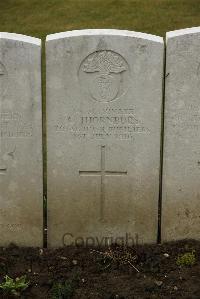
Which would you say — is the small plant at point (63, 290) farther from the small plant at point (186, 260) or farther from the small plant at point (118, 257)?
the small plant at point (186, 260)

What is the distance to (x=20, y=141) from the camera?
5.10 metres

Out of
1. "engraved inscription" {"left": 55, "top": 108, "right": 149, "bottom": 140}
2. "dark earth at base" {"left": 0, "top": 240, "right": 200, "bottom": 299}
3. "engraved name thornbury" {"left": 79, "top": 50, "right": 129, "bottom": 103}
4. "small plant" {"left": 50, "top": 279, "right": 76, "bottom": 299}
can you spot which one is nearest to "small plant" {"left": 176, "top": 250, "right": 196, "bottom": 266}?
"dark earth at base" {"left": 0, "top": 240, "right": 200, "bottom": 299}

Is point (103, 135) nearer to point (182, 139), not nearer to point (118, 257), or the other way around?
point (182, 139)

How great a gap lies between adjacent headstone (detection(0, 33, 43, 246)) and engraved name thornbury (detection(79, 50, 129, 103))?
432 mm

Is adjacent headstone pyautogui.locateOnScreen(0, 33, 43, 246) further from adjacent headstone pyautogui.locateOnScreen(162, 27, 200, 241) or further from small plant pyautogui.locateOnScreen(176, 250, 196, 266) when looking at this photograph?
small plant pyautogui.locateOnScreen(176, 250, 196, 266)

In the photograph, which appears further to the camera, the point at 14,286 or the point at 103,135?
the point at 103,135

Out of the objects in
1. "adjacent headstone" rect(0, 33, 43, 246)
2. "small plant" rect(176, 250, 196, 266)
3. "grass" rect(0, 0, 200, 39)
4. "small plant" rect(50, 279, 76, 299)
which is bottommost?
"small plant" rect(50, 279, 76, 299)

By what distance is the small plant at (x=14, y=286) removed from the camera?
4551mm

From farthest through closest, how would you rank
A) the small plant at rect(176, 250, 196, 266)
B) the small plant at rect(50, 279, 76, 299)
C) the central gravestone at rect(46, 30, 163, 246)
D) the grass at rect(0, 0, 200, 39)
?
the grass at rect(0, 0, 200, 39), the small plant at rect(176, 250, 196, 266), the central gravestone at rect(46, 30, 163, 246), the small plant at rect(50, 279, 76, 299)

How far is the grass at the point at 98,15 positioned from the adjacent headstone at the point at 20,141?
8.13 m

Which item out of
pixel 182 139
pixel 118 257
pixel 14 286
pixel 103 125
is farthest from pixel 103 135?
pixel 14 286

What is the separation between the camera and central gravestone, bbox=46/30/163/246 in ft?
15.9

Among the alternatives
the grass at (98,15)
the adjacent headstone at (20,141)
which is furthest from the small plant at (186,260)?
the grass at (98,15)

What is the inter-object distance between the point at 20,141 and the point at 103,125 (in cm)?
79
